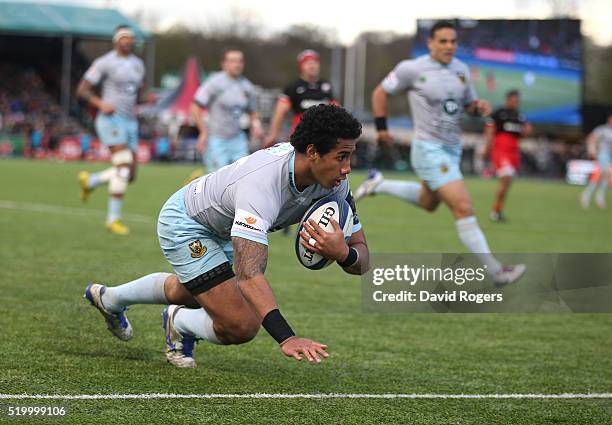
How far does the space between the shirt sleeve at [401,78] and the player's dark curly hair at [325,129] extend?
17.8 ft

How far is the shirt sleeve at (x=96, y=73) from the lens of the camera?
44.2 feet

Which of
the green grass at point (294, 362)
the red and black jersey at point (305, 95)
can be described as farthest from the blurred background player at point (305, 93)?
the green grass at point (294, 362)

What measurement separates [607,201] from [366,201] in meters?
7.68

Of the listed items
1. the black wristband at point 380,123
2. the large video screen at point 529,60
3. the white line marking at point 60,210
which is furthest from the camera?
the large video screen at point 529,60

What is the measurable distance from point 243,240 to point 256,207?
0.18 meters

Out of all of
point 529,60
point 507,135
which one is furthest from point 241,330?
point 529,60

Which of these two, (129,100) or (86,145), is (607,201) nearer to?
(129,100)

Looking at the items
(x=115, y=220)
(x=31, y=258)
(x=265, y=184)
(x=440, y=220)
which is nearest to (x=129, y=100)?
(x=115, y=220)

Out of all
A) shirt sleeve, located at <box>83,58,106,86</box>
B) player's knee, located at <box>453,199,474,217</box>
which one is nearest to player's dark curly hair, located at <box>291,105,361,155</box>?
player's knee, located at <box>453,199,474,217</box>

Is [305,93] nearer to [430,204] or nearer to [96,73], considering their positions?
[96,73]

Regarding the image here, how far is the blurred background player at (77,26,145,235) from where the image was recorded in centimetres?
1341

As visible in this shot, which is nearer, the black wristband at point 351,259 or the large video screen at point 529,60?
the black wristband at point 351,259

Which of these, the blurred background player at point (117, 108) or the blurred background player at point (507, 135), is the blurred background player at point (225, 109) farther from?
the blurred background player at point (507, 135)

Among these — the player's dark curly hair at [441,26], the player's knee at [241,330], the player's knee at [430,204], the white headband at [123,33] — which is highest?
the player's dark curly hair at [441,26]
